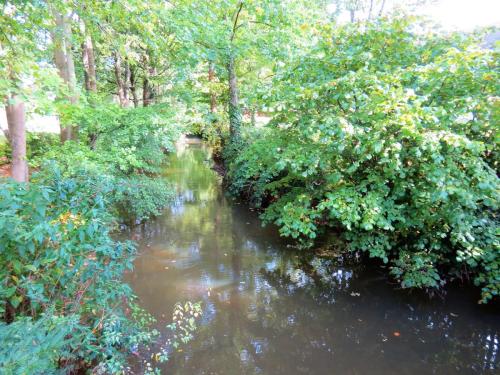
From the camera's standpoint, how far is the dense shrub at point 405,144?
3.74 meters

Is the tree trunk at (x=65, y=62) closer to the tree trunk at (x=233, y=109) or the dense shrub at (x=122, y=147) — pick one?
the dense shrub at (x=122, y=147)

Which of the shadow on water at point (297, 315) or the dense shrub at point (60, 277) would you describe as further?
the shadow on water at point (297, 315)

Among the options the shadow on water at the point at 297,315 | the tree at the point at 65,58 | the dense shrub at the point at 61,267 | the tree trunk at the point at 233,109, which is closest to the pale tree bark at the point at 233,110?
the tree trunk at the point at 233,109

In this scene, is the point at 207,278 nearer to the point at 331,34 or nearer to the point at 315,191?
the point at 315,191

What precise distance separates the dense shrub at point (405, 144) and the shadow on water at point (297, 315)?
0.55 meters

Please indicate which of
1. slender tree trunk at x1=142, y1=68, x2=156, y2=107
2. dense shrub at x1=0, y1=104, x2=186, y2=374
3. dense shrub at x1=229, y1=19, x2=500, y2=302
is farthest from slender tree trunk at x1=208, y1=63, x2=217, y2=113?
dense shrub at x1=0, y1=104, x2=186, y2=374

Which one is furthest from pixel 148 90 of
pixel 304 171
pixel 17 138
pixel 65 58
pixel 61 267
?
pixel 61 267

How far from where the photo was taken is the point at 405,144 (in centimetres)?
421

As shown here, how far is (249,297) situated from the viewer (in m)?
4.79

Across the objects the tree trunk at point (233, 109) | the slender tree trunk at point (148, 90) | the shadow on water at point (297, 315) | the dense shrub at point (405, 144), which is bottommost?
the shadow on water at point (297, 315)

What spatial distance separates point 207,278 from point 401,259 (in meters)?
3.12

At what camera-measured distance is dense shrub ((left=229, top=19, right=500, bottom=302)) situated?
147 inches

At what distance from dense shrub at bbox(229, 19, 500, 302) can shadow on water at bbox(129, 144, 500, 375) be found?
1.79ft

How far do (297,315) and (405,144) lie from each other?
9.40 ft
